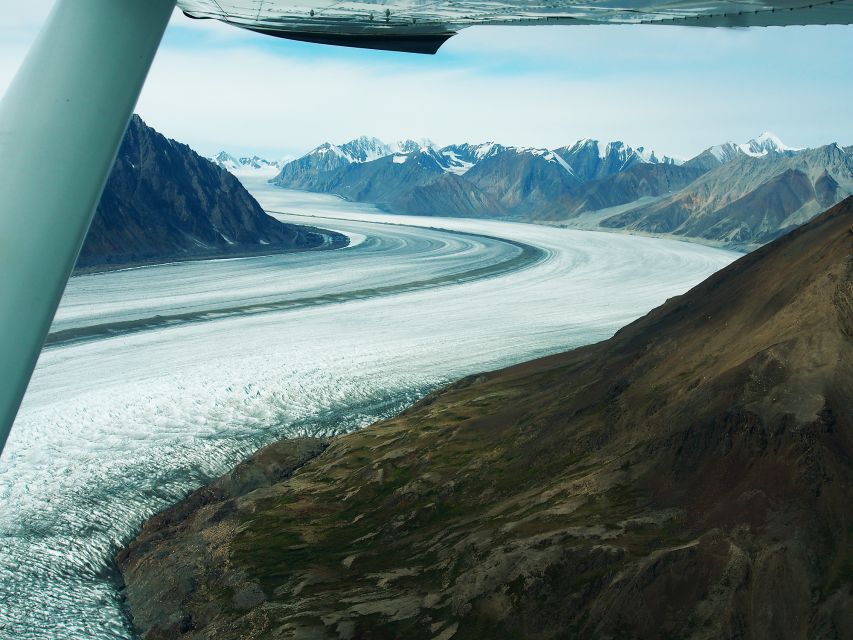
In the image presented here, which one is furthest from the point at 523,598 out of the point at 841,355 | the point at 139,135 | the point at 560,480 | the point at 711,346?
the point at 139,135

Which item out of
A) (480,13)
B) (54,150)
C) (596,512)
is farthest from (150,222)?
(54,150)

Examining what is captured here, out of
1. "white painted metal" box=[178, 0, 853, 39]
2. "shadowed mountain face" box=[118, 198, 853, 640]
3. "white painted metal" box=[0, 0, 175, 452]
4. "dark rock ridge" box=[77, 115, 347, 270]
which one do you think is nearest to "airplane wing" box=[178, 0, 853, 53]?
"white painted metal" box=[178, 0, 853, 39]

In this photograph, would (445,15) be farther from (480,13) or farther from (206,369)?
(206,369)

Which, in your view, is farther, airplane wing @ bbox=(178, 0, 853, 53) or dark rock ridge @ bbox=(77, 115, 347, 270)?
dark rock ridge @ bbox=(77, 115, 347, 270)

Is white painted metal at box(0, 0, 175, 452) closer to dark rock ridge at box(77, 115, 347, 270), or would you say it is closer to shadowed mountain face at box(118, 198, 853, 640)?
shadowed mountain face at box(118, 198, 853, 640)

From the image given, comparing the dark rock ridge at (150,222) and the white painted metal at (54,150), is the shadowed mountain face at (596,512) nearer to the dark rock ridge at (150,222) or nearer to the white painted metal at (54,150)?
the white painted metal at (54,150)

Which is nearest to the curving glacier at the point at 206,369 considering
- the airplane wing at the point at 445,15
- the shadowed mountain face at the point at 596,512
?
the shadowed mountain face at the point at 596,512
